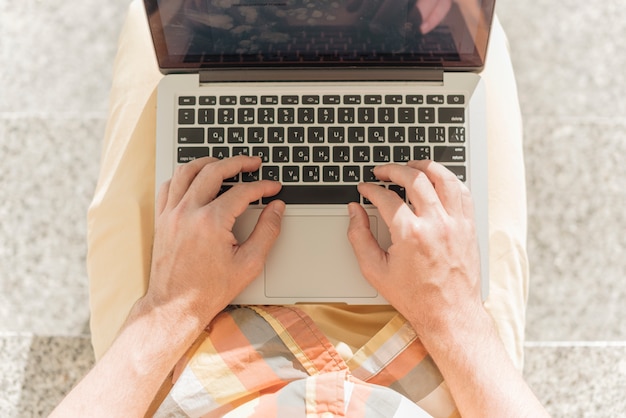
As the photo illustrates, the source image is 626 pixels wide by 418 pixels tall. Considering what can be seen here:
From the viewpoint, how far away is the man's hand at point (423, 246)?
76 cm

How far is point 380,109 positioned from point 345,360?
1.09ft

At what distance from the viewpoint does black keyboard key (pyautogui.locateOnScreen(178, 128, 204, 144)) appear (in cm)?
80

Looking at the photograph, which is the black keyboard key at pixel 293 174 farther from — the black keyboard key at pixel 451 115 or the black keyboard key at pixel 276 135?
the black keyboard key at pixel 451 115

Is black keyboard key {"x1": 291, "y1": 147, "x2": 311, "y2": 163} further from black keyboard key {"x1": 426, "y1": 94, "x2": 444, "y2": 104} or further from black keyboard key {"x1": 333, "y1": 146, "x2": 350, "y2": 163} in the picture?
black keyboard key {"x1": 426, "y1": 94, "x2": 444, "y2": 104}

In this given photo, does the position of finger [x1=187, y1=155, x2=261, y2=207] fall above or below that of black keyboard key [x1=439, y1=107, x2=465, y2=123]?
below

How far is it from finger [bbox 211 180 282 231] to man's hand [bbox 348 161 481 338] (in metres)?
0.12

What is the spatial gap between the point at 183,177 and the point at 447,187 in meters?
0.34

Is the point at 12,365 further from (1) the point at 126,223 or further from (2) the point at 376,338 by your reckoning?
(2) the point at 376,338

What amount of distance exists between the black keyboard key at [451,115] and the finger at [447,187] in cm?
6

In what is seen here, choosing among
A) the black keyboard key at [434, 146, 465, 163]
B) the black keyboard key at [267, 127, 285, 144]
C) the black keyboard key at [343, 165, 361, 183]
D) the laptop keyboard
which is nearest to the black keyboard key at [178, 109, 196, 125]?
the laptop keyboard

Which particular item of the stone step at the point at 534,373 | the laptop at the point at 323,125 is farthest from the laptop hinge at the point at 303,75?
the stone step at the point at 534,373

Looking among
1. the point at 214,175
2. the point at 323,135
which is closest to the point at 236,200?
the point at 214,175

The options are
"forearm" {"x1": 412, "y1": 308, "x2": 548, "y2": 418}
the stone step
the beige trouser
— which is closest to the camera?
"forearm" {"x1": 412, "y1": 308, "x2": 548, "y2": 418}

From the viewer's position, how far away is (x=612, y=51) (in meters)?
1.10
